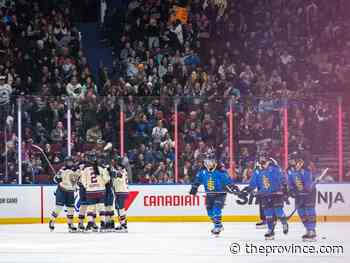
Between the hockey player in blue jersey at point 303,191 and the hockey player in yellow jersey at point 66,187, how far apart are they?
4.61m

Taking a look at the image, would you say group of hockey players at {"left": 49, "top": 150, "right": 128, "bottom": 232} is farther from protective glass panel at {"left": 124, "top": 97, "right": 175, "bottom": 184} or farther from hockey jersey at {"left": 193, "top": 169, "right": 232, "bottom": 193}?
hockey jersey at {"left": 193, "top": 169, "right": 232, "bottom": 193}

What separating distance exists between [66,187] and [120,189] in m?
1.13

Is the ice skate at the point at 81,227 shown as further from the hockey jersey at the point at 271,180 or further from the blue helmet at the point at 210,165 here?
the hockey jersey at the point at 271,180

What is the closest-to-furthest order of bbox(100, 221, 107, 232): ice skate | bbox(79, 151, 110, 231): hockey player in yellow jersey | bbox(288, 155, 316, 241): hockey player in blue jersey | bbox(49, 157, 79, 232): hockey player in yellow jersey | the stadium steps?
→ bbox(288, 155, 316, 241): hockey player in blue jersey, bbox(79, 151, 110, 231): hockey player in yellow jersey, bbox(100, 221, 107, 232): ice skate, bbox(49, 157, 79, 232): hockey player in yellow jersey, the stadium steps

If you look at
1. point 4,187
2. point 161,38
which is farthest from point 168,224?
point 161,38

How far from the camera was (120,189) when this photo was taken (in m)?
18.0

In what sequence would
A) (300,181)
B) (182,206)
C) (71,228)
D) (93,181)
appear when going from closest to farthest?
(300,181), (93,181), (71,228), (182,206)

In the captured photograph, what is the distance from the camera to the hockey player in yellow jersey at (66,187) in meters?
18.4

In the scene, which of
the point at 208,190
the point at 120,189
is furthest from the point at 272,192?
the point at 120,189

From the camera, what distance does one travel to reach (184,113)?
64.2ft

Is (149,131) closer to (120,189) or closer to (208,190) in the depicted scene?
(120,189)

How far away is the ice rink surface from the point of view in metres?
13.4
